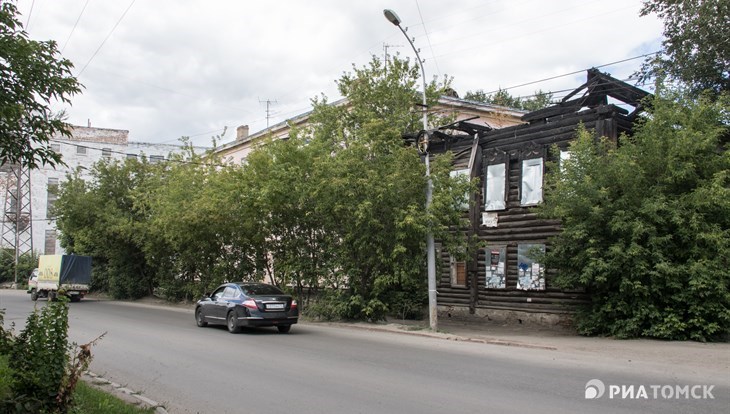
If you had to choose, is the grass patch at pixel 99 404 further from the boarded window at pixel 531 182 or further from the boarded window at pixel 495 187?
the boarded window at pixel 495 187

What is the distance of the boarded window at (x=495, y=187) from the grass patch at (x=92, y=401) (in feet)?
53.8

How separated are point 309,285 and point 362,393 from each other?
1398 cm

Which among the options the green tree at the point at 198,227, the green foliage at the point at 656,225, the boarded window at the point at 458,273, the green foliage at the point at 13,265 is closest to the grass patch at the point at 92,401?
the green foliage at the point at 656,225

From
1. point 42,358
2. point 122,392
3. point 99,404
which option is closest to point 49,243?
point 122,392

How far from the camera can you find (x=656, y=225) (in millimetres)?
14773

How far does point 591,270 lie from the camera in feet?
49.0

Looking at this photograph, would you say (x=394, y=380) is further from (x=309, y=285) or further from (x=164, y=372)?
(x=309, y=285)

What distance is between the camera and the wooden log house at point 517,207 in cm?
1881

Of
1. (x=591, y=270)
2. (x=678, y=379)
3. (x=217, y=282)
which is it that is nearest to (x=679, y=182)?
(x=591, y=270)

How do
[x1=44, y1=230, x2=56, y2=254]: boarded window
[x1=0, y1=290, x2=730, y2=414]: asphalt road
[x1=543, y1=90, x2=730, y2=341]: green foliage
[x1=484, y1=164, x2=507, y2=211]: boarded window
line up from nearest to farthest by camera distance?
[x1=0, y1=290, x2=730, y2=414]: asphalt road < [x1=543, y1=90, x2=730, y2=341]: green foliage < [x1=484, y1=164, x2=507, y2=211]: boarded window < [x1=44, y1=230, x2=56, y2=254]: boarded window

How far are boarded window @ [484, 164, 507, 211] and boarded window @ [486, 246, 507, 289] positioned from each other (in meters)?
1.61

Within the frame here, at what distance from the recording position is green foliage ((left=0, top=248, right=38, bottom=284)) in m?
54.5

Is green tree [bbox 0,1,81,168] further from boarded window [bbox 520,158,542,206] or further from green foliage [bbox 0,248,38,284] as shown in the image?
green foliage [bbox 0,248,38,284]

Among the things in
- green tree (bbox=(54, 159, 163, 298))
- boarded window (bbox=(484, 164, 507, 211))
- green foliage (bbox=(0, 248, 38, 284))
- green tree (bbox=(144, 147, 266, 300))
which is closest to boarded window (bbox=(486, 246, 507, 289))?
boarded window (bbox=(484, 164, 507, 211))
